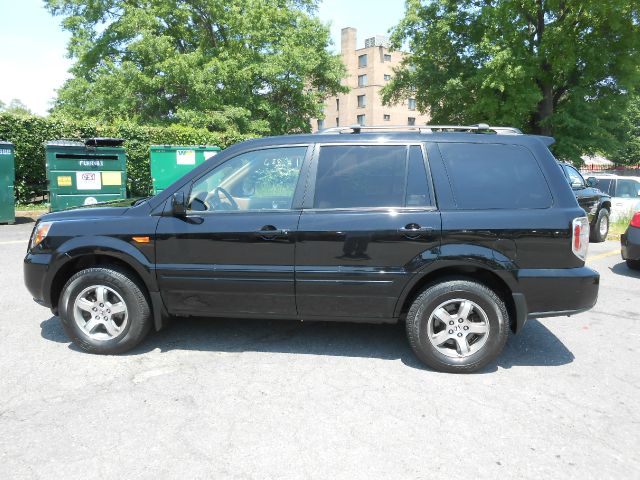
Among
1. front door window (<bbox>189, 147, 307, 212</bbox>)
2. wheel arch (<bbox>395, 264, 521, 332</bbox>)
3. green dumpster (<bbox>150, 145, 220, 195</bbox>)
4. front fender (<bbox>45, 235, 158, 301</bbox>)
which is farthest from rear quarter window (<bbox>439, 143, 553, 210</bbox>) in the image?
green dumpster (<bbox>150, 145, 220, 195</bbox>)

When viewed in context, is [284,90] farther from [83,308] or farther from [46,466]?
[46,466]

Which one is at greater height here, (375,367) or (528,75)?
(528,75)

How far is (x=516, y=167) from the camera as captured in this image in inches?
144

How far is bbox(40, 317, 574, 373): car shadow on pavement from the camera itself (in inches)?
158

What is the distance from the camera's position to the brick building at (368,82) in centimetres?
6128

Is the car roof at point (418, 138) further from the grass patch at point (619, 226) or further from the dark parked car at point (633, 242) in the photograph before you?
the grass patch at point (619, 226)

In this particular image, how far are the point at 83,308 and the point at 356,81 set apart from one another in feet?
209

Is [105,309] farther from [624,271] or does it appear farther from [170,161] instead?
[170,161]

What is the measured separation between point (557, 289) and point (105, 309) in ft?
11.4

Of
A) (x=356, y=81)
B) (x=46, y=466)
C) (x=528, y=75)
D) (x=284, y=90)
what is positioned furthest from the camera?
(x=356, y=81)

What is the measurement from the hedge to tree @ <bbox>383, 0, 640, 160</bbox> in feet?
41.5

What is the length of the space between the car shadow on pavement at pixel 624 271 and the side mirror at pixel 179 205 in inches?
260

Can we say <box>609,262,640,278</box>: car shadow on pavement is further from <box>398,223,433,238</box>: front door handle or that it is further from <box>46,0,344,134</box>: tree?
<box>46,0,344,134</box>: tree

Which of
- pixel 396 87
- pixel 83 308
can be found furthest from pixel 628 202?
pixel 396 87
